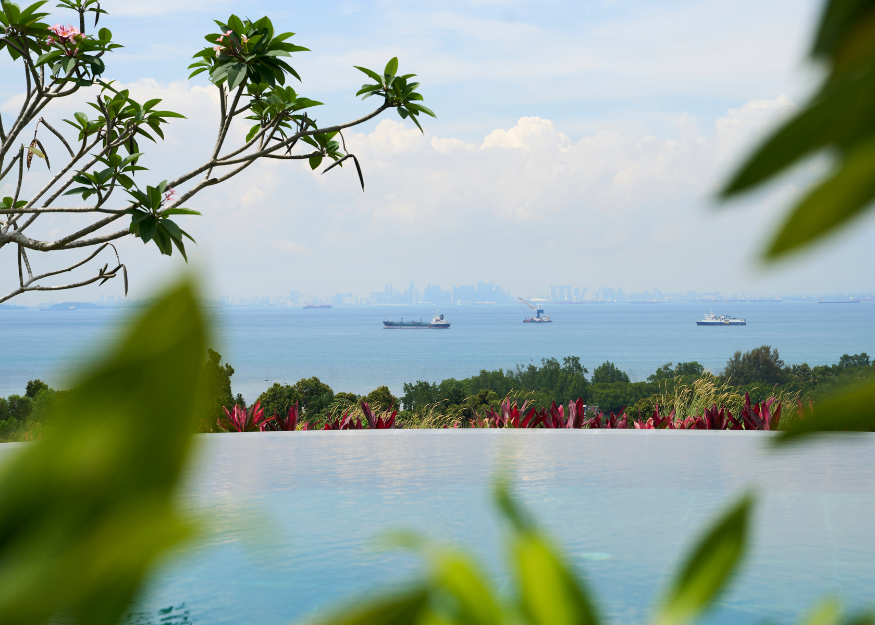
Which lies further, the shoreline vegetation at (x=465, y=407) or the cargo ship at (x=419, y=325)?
the cargo ship at (x=419, y=325)

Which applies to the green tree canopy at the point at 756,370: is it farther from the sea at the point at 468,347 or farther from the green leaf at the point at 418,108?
the green leaf at the point at 418,108

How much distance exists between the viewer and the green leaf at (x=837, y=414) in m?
0.16

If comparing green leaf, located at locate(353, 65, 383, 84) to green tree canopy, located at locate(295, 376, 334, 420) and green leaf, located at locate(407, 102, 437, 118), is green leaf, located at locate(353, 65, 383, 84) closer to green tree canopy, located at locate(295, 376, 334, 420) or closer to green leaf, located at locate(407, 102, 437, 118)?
green leaf, located at locate(407, 102, 437, 118)

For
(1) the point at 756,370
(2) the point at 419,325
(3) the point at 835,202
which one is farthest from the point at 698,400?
(2) the point at 419,325

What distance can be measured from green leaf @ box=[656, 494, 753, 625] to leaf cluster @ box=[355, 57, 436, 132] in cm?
492

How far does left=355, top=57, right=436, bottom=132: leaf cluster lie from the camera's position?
16.4ft

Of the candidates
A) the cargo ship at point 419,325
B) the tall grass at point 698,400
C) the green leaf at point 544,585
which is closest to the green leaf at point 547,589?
the green leaf at point 544,585

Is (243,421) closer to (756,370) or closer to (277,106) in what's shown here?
(277,106)

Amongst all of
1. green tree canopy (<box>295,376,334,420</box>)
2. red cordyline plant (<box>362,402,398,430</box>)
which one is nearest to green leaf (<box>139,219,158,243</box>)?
red cordyline plant (<box>362,402,398,430</box>)

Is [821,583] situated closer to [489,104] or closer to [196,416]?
Answer: [196,416]

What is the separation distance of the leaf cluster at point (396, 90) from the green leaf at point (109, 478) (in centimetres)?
500

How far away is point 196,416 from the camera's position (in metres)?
0.16

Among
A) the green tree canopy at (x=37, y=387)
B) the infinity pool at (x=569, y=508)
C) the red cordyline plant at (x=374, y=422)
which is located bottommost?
the infinity pool at (x=569, y=508)

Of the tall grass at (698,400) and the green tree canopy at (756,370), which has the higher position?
the tall grass at (698,400)
